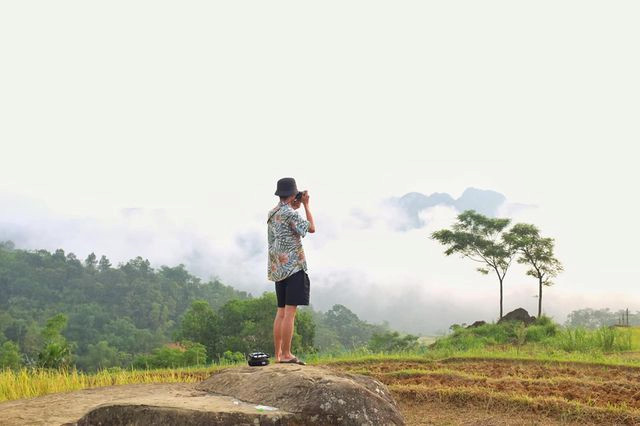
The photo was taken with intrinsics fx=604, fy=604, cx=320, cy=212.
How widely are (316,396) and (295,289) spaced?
5.43 feet

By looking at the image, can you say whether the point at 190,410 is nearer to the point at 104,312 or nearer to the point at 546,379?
the point at 546,379

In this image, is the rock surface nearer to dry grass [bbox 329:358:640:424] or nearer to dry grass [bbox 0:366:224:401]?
dry grass [bbox 329:358:640:424]

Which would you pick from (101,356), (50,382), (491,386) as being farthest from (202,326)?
(491,386)

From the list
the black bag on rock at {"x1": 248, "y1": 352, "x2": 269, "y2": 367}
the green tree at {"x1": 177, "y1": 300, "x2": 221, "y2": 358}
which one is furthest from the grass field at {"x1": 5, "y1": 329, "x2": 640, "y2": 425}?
the green tree at {"x1": 177, "y1": 300, "x2": 221, "y2": 358}

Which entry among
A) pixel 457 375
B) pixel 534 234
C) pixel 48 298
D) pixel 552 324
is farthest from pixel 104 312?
pixel 457 375

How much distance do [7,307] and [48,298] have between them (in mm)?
5912

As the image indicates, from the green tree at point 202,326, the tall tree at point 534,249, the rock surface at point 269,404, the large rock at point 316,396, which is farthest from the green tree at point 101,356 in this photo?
the large rock at point 316,396

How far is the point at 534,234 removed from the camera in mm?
32125

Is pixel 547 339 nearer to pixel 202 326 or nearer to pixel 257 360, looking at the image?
pixel 257 360

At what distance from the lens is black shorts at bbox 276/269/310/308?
610cm

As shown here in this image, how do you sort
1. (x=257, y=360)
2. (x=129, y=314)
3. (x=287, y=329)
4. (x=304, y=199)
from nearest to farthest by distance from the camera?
1. (x=257, y=360)
2. (x=287, y=329)
3. (x=304, y=199)
4. (x=129, y=314)

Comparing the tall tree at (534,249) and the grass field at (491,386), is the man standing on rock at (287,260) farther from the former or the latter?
the tall tree at (534,249)

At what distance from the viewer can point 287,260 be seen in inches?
244

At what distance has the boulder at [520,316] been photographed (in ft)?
77.7
